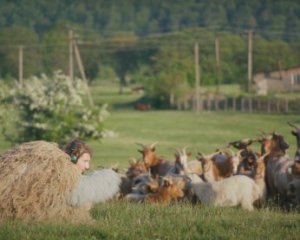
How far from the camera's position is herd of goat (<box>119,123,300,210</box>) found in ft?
55.3

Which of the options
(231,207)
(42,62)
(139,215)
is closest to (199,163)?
(231,207)

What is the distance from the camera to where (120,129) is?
58125mm

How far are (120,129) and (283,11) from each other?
12599cm

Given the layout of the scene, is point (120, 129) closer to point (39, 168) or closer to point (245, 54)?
point (39, 168)

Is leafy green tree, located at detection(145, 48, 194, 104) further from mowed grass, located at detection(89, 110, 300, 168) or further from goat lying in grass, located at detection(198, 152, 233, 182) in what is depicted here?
goat lying in grass, located at detection(198, 152, 233, 182)

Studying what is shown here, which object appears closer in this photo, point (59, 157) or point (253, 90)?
point (59, 157)

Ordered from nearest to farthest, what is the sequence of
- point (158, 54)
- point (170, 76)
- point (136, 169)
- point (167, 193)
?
point (167, 193) → point (136, 169) → point (170, 76) → point (158, 54)

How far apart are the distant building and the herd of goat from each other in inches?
2576

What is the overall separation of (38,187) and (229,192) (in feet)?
17.8

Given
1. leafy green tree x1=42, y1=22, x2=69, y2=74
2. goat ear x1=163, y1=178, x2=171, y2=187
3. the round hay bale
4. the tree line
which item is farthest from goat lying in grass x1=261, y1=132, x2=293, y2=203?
leafy green tree x1=42, y1=22, x2=69, y2=74

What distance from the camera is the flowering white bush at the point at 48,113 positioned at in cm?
4197

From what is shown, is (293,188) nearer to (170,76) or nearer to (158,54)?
(170,76)

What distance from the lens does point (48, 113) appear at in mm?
42656

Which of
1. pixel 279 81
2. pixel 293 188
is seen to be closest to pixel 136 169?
pixel 293 188
